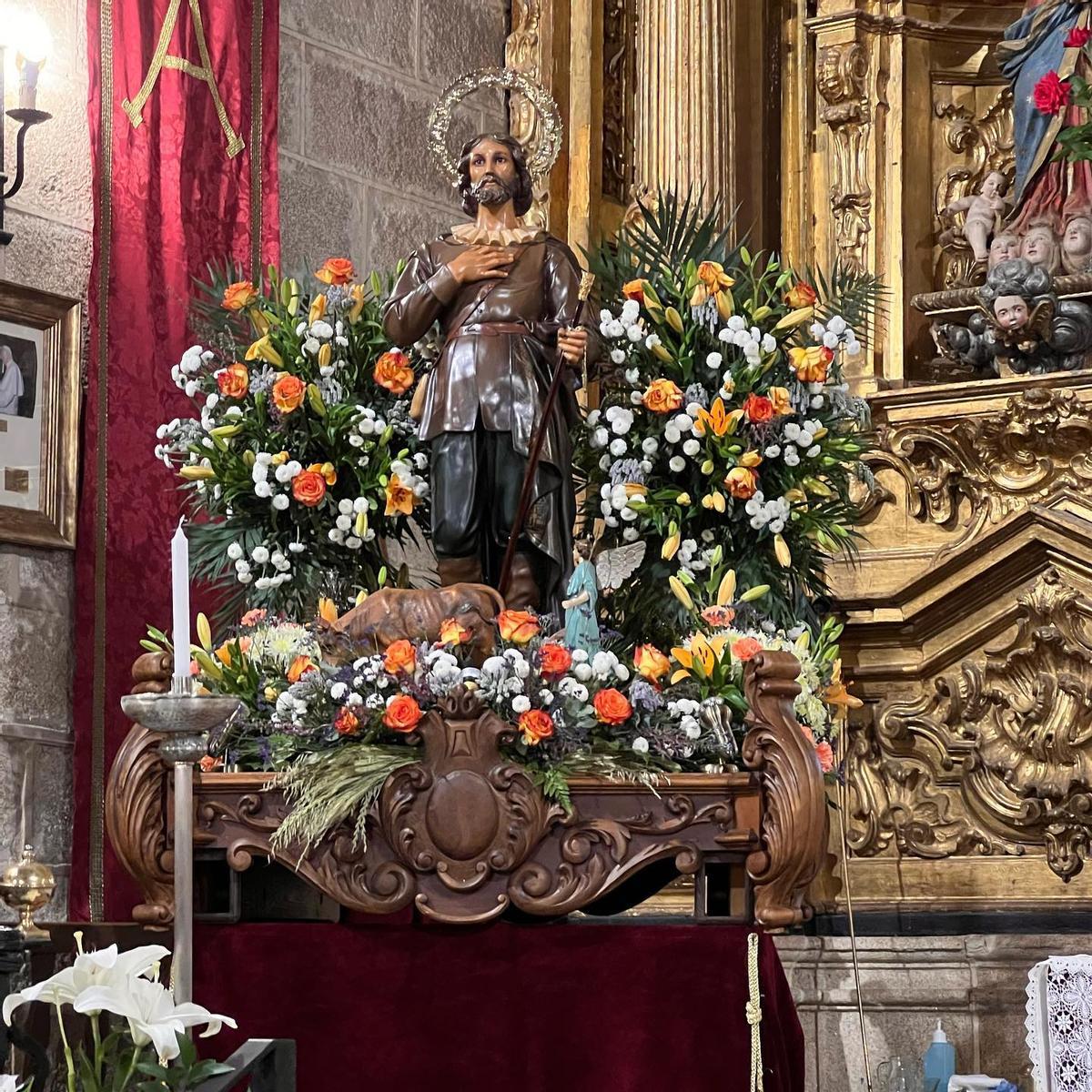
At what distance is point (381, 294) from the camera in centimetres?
540

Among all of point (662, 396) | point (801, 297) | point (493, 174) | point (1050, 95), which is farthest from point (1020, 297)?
point (493, 174)

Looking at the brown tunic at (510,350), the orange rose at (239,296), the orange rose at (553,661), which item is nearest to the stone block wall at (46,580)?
the orange rose at (239,296)

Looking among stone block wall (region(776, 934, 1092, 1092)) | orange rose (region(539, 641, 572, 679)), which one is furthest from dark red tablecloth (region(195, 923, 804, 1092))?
stone block wall (region(776, 934, 1092, 1092))

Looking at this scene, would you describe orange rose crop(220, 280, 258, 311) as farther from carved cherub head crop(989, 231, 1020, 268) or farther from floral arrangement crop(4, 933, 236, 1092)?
floral arrangement crop(4, 933, 236, 1092)

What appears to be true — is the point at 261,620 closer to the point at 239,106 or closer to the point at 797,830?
the point at 797,830

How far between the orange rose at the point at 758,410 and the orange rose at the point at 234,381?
1175mm

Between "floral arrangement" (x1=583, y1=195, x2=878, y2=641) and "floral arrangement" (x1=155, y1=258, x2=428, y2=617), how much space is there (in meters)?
0.49

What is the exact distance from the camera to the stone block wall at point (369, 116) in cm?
673

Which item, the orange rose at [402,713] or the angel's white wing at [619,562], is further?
the angel's white wing at [619,562]

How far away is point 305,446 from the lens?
5.21m

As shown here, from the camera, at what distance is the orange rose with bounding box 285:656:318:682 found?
13.8 feet

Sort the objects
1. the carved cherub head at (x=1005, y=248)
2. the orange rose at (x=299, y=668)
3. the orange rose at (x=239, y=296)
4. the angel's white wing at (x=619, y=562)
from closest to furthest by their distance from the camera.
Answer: the orange rose at (x=299, y=668)
the orange rose at (x=239, y=296)
the angel's white wing at (x=619, y=562)
the carved cherub head at (x=1005, y=248)

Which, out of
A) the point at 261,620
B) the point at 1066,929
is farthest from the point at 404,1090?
the point at 1066,929

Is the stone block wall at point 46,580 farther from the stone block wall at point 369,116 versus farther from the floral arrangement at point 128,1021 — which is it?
the floral arrangement at point 128,1021
